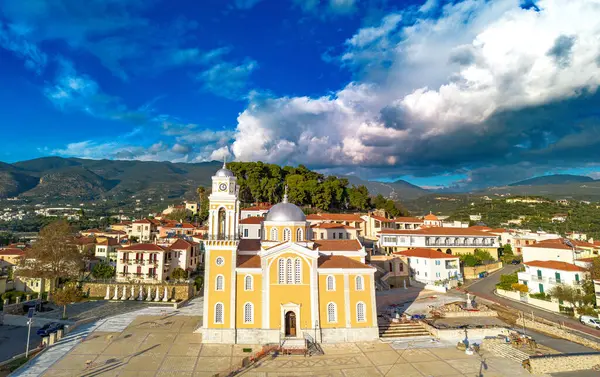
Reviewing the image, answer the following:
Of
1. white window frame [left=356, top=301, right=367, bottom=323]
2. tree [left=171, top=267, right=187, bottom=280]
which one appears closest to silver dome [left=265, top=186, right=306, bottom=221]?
white window frame [left=356, top=301, right=367, bottom=323]

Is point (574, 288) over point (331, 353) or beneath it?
over

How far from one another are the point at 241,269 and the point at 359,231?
35.6 metres

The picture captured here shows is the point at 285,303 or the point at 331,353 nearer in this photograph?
the point at 331,353

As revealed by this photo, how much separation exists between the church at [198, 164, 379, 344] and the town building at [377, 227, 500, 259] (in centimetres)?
2872

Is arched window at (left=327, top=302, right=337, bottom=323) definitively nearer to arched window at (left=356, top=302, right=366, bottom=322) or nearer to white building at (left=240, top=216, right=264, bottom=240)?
arched window at (left=356, top=302, right=366, bottom=322)

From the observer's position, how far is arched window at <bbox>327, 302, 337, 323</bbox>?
25.6 m

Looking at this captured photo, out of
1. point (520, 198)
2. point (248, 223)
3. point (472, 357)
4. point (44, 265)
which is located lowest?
point (472, 357)

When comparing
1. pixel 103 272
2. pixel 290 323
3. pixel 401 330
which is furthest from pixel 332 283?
pixel 103 272

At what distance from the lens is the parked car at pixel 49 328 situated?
2866cm

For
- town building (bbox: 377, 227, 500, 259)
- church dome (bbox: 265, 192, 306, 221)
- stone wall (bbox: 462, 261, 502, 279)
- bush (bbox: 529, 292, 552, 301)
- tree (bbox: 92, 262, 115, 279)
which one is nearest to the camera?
church dome (bbox: 265, 192, 306, 221)

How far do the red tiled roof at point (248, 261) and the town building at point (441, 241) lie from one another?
30789 mm

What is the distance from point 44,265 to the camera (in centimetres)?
4131

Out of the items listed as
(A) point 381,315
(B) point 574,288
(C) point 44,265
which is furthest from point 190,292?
(B) point 574,288

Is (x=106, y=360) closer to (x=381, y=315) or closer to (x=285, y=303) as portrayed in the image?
(x=285, y=303)
